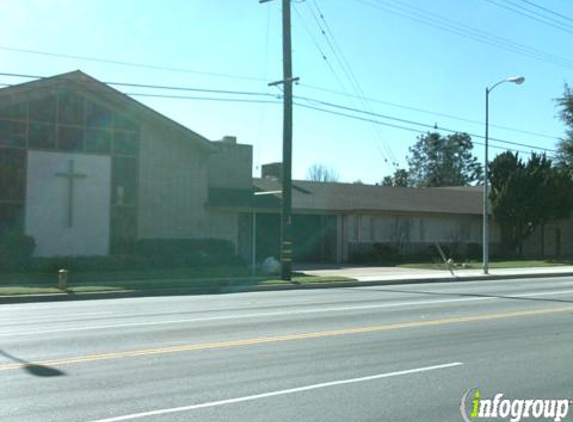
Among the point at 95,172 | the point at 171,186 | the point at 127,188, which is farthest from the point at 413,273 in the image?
the point at 95,172

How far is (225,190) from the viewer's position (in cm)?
3531

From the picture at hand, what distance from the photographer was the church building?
91.8 ft

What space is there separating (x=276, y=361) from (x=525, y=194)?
39076mm

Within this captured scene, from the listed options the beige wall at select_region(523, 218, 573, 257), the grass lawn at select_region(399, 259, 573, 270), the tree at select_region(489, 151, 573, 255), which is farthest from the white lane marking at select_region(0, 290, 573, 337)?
the beige wall at select_region(523, 218, 573, 257)

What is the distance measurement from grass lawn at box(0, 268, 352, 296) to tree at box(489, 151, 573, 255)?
22.5 meters

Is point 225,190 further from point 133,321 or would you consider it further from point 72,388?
point 72,388

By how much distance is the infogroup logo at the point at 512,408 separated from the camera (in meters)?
6.65

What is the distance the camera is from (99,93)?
29.7 meters

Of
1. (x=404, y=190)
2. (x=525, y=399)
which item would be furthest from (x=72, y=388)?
(x=404, y=190)

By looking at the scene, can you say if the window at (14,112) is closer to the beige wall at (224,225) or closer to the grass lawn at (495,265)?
the beige wall at (224,225)

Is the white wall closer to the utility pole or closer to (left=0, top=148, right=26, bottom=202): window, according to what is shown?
(left=0, top=148, right=26, bottom=202): window

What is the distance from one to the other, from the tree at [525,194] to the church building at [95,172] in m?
19.7

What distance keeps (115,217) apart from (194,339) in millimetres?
20089

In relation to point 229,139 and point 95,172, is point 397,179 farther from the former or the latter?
point 95,172
